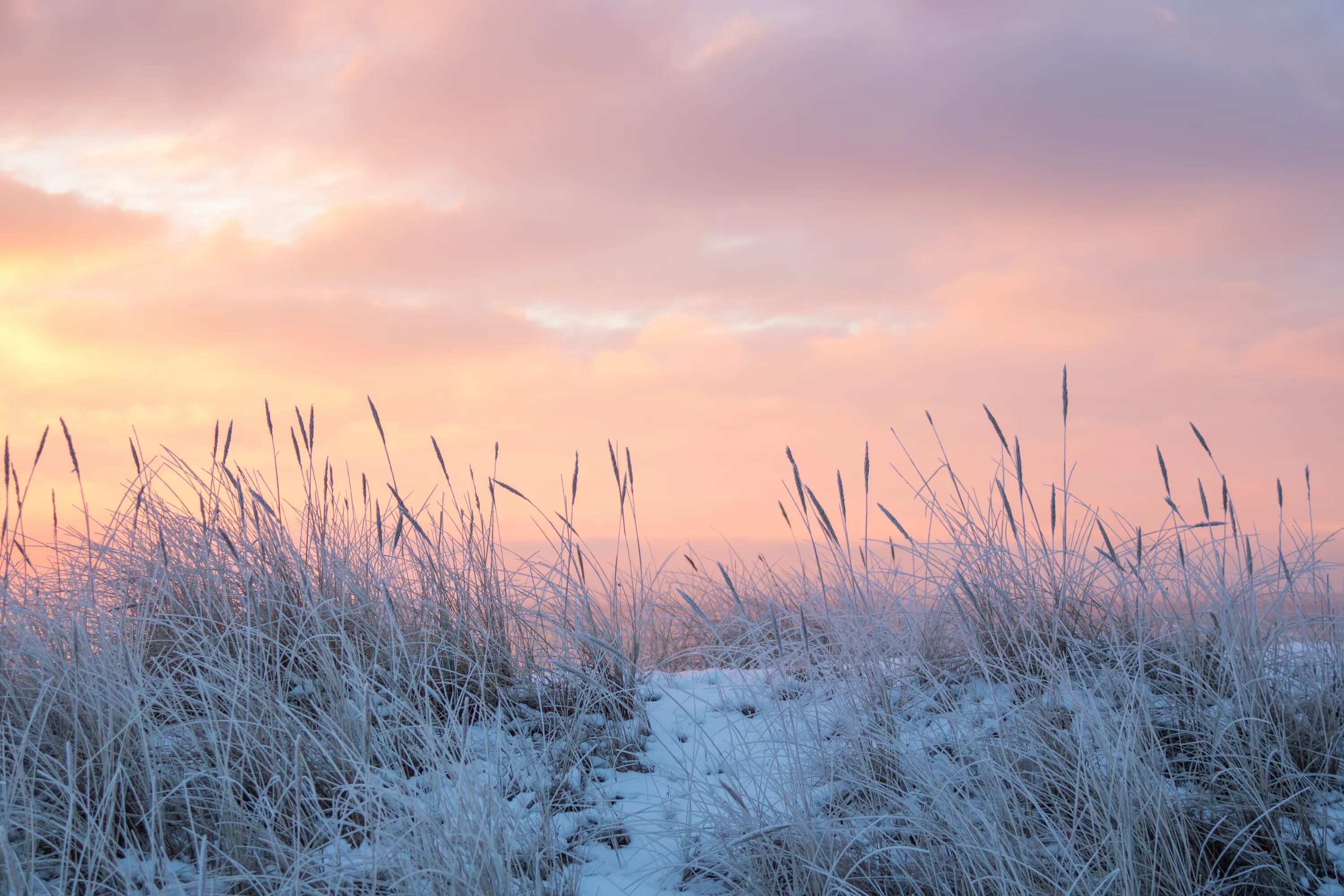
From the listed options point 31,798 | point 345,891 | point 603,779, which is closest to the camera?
point 345,891

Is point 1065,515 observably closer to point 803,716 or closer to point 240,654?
point 803,716

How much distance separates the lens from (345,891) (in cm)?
219

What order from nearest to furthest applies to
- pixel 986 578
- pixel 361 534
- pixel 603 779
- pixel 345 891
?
1. pixel 345 891
2. pixel 603 779
3. pixel 986 578
4. pixel 361 534

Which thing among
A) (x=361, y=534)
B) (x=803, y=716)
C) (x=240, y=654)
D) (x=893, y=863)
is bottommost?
(x=893, y=863)

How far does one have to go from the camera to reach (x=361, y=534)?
3.88m

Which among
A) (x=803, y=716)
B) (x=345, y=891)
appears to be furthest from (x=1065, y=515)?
(x=345, y=891)

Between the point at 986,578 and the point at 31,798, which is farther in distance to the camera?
the point at 986,578

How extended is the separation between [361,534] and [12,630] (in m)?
1.28

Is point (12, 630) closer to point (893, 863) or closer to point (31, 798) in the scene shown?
point (31, 798)

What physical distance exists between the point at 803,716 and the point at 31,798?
7.33ft

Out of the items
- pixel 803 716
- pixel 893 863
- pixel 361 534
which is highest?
pixel 361 534

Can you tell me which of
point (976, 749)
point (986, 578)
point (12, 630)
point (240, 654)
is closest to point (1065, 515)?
point (986, 578)

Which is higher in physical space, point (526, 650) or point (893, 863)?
point (526, 650)

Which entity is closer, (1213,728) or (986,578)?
(1213,728)
